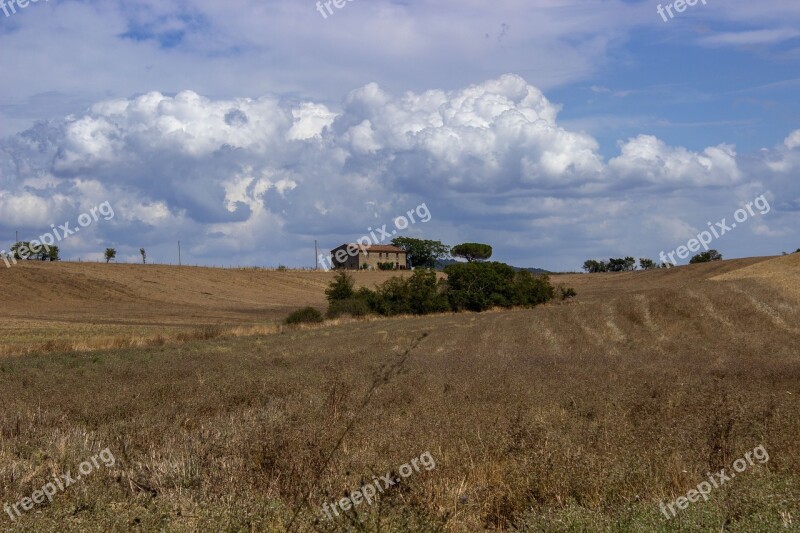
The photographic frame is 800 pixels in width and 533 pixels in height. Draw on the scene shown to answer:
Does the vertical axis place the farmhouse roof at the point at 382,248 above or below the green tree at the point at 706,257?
above

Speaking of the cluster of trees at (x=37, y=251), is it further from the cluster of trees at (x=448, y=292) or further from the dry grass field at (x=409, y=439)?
the dry grass field at (x=409, y=439)

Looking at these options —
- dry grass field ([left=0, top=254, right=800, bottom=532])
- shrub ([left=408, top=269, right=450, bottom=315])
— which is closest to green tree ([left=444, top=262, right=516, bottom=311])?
shrub ([left=408, top=269, right=450, bottom=315])

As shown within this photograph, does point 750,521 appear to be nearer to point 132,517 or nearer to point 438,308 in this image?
point 132,517

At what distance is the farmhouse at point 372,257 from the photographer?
124 meters

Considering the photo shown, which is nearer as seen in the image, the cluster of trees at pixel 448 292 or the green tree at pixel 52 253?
the cluster of trees at pixel 448 292

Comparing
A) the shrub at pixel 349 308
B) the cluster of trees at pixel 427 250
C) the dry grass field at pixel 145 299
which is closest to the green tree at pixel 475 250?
the cluster of trees at pixel 427 250

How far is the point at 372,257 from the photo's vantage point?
416 ft

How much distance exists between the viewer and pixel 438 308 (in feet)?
192

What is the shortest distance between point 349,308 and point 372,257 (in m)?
72.4

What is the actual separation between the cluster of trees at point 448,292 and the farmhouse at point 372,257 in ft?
195

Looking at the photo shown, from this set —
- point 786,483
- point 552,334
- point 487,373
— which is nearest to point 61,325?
point 552,334

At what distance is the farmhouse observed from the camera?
124188mm

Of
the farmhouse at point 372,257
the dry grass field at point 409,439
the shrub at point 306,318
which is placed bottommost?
the dry grass field at point 409,439

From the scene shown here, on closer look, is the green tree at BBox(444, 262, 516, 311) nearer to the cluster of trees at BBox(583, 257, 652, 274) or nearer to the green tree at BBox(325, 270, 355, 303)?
the green tree at BBox(325, 270, 355, 303)
